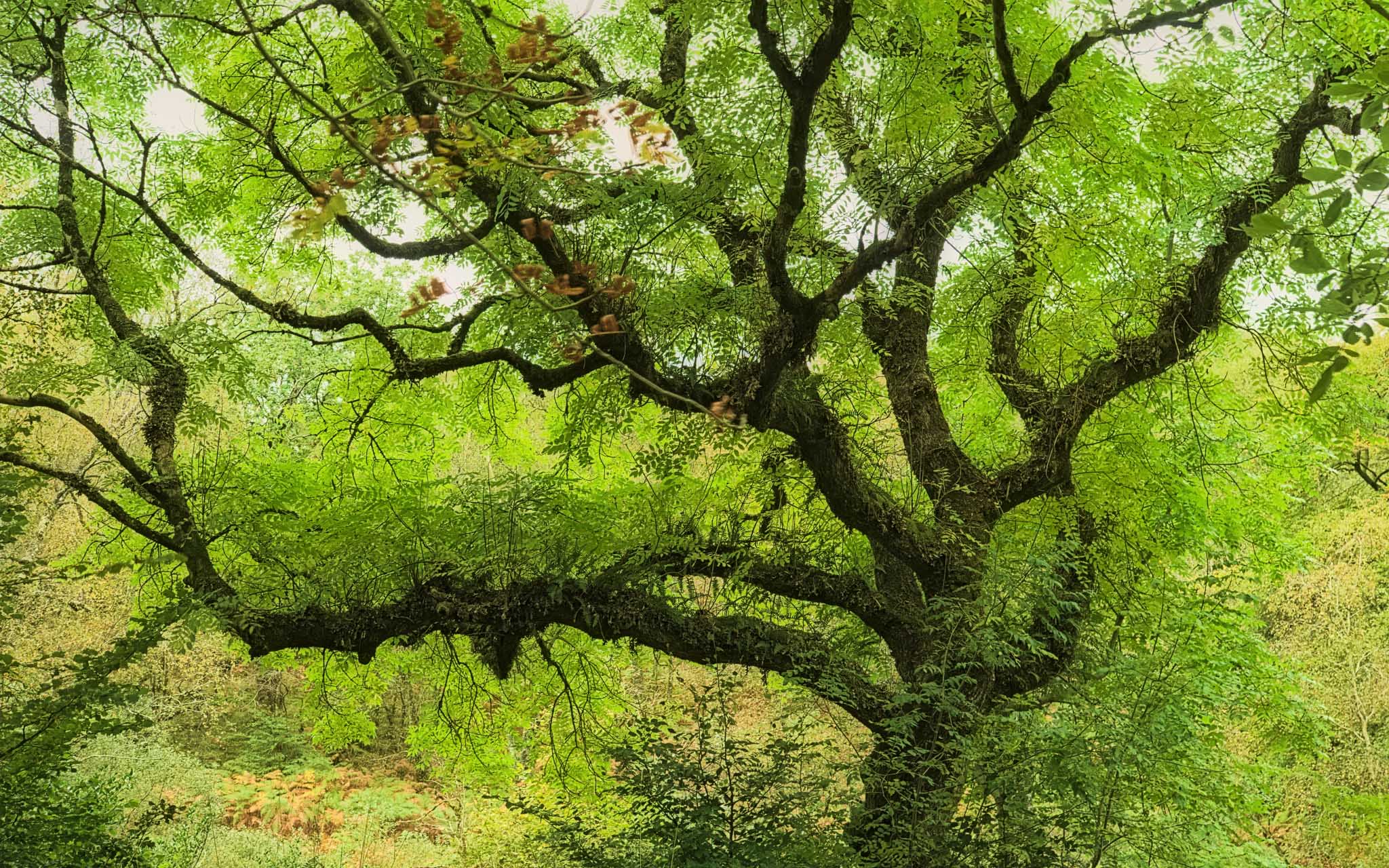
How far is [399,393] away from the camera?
7.46m

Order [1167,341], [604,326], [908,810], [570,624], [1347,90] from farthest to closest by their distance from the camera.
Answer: [570,624]
[1167,341]
[908,810]
[604,326]
[1347,90]

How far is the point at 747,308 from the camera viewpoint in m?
5.23

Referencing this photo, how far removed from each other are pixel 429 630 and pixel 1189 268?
4.97 metres

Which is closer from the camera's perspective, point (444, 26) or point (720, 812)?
point (444, 26)

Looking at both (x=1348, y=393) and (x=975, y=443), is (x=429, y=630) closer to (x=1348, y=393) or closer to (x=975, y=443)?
(x=975, y=443)

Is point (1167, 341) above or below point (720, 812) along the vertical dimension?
above

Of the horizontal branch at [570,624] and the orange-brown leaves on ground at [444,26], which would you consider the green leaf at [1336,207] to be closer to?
the orange-brown leaves on ground at [444,26]

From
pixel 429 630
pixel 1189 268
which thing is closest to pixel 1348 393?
pixel 1189 268

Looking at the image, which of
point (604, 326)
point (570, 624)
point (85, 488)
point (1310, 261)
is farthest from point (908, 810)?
point (85, 488)

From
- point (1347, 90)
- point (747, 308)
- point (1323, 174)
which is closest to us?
point (1323, 174)

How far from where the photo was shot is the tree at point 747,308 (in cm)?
486

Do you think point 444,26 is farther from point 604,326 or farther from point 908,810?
point 908,810

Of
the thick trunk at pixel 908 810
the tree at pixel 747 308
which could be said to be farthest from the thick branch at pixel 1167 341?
the thick trunk at pixel 908 810

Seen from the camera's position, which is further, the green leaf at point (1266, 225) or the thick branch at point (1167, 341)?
the thick branch at point (1167, 341)
